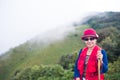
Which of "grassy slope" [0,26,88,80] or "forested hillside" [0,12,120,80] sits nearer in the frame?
"forested hillside" [0,12,120,80]

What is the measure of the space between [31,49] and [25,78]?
49.7 meters

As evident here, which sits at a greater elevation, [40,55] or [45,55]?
[40,55]

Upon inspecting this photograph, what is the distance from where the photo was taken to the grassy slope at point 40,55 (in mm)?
125500

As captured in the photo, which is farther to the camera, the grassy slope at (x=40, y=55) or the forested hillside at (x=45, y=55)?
the grassy slope at (x=40, y=55)

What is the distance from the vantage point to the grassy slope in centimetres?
12550

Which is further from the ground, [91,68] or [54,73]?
[91,68]

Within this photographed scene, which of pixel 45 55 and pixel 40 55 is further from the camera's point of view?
pixel 40 55

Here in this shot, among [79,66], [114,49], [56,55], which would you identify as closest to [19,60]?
[56,55]

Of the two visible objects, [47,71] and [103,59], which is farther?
[47,71]

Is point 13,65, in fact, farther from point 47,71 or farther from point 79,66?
point 79,66

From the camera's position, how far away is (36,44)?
151875 millimetres

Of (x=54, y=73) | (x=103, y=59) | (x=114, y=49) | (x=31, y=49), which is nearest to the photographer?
(x=103, y=59)

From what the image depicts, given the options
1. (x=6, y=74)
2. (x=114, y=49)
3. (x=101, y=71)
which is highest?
(x=101, y=71)

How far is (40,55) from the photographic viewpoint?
437 ft
